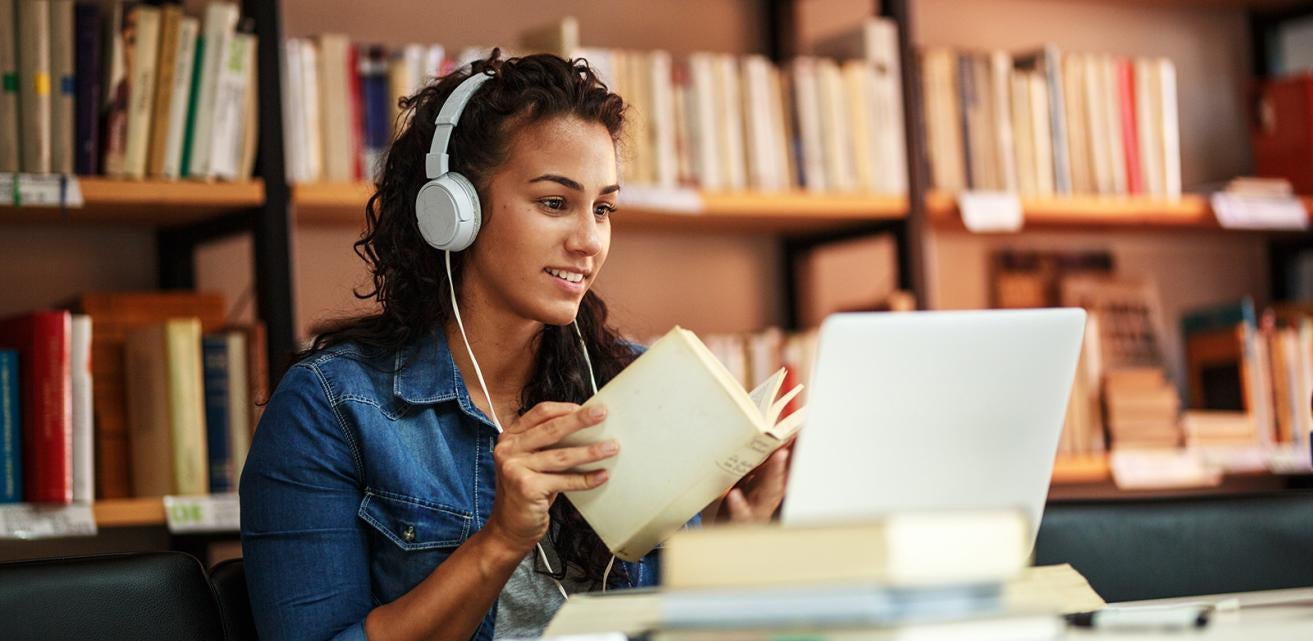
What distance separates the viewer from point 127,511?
1952 millimetres

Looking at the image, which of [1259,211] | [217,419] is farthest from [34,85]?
[1259,211]

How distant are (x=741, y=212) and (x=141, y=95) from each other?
38.2 inches

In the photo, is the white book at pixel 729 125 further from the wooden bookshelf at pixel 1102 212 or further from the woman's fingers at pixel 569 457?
the woman's fingers at pixel 569 457

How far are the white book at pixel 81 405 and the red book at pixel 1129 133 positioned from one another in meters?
1.92

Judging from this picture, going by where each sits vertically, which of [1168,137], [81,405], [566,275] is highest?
[1168,137]

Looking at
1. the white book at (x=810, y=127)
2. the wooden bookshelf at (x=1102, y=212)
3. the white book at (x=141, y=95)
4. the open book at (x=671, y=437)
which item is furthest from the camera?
the wooden bookshelf at (x=1102, y=212)

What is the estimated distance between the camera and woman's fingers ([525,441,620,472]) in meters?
1.15

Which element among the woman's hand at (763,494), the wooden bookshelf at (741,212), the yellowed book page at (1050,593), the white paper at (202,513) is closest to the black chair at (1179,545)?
the woman's hand at (763,494)

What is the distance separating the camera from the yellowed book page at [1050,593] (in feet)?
2.58

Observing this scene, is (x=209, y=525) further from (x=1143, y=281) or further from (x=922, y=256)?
(x=1143, y=281)

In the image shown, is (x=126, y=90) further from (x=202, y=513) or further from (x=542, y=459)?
(x=542, y=459)

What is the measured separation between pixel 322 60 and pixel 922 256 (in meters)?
1.09

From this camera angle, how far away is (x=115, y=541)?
226 centimetres

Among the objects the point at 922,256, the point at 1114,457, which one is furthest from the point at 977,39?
the point at 1114,457
